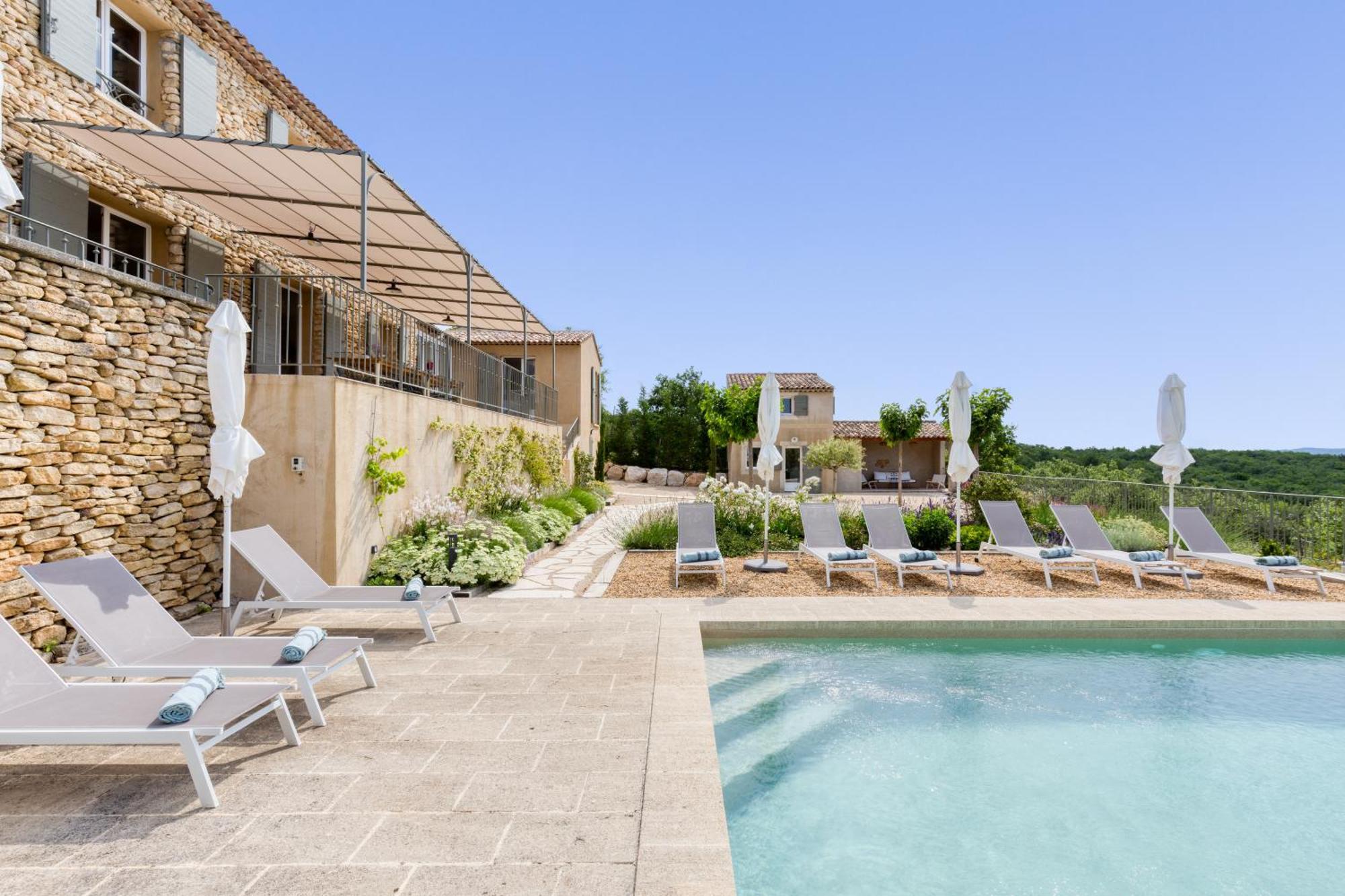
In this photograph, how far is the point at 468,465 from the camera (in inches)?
414

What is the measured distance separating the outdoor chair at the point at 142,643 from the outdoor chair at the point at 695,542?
477 cm

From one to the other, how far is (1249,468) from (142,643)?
127 feet

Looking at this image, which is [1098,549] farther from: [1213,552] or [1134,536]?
→ [1134,536]

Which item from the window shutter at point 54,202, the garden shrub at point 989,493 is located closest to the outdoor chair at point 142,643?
the window shutter at point 54,202

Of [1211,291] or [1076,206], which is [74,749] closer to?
[1076,206]

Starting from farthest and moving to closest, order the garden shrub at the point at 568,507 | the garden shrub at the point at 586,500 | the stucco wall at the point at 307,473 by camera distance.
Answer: the garden shrub at the point at 586,500
the garden shrub at the point at 568,507
the stucco wall at the point at 307,473

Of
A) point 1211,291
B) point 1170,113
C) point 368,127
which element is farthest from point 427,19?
point 1211,291

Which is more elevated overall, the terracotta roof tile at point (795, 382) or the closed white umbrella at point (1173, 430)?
the terracotta roof tile at point (795, 382)

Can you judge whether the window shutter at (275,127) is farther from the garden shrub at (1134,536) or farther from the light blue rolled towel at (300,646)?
the garden shrub at (1134,536)

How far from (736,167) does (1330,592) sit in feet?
50.0

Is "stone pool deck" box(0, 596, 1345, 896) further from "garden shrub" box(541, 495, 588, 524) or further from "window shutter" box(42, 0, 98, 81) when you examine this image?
"garden shrub" box(541, 495, 588, 524)

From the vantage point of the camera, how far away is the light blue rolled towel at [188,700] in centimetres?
292

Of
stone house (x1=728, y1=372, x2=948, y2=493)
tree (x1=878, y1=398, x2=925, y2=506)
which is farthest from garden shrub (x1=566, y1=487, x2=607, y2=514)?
stone house (x1=728, y1=372, x2=948, y2=493)

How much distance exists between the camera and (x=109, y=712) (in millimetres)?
3070
